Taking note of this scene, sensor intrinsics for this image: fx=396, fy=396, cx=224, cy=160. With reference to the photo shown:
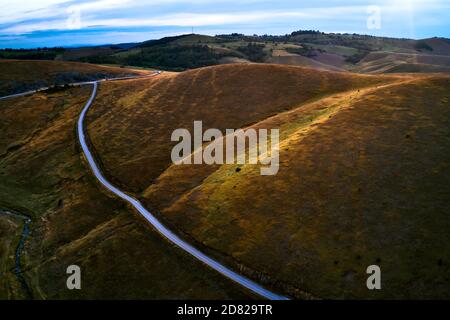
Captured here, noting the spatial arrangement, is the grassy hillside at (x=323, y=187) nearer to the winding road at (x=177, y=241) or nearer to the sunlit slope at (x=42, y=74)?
the winding road at (x=177, y=241)

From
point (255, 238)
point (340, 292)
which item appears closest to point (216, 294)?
point (255, 238)

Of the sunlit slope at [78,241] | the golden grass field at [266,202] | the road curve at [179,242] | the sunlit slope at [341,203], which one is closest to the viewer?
the sunlit slope at [341,203]

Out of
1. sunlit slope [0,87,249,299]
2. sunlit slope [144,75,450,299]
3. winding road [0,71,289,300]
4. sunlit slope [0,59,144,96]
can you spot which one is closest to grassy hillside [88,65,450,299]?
sunlit slope [144,75,450,299]

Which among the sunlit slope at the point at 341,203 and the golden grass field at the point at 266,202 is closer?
the sunlit slope at the point at 341,203

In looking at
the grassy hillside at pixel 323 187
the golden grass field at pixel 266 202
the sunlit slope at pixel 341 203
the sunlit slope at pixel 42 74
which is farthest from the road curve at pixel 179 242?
the sunlit slope at pixel 42 74
